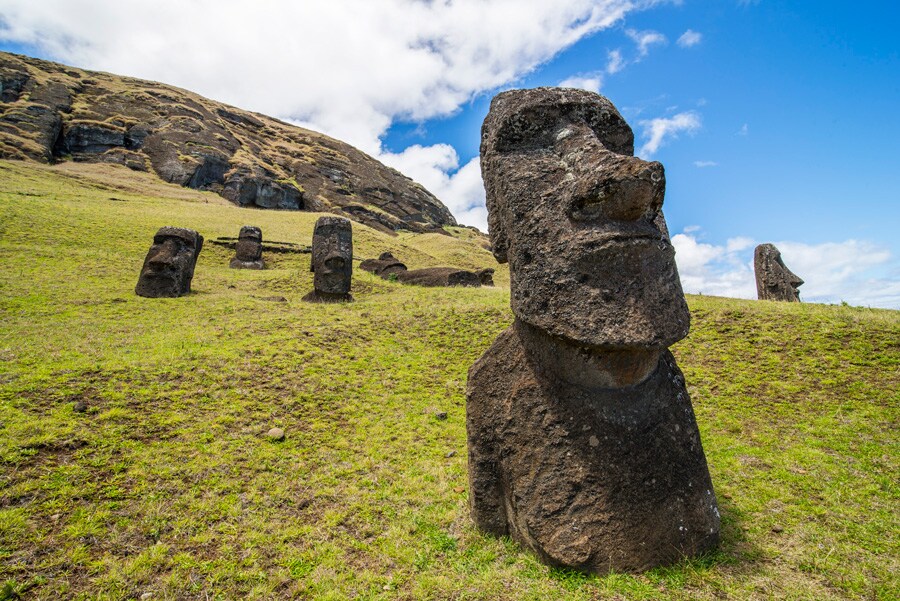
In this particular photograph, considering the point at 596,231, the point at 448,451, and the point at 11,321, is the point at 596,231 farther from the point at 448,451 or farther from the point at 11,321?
the point at 11,321

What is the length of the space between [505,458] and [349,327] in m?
7.61

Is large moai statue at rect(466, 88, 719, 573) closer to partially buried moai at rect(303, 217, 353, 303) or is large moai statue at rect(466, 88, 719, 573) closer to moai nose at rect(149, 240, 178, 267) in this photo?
partially buried moai at rect(303, 217, 353, 303)

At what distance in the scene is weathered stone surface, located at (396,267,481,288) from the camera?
2023cm

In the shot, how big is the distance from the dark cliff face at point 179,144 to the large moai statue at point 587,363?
222ft

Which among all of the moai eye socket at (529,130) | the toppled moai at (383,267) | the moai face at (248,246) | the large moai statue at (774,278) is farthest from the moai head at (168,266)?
the large moai statue at (774,278)

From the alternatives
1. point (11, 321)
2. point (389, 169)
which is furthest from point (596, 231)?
point (389, 169)

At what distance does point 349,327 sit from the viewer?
10727 mm

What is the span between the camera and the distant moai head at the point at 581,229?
118 inches

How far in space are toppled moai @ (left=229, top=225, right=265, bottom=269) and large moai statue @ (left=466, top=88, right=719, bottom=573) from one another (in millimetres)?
21442

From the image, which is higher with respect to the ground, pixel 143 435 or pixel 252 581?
pixel 143 435

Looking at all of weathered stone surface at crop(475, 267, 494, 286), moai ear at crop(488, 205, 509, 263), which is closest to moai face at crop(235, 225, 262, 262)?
weathered stone surface at crop(475, 267, 494, 286)

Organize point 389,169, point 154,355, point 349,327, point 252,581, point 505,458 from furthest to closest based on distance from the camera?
point 389,169
point 349,327
point 154,355
point 505,458
point 252,581

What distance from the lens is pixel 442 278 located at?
20.4 m

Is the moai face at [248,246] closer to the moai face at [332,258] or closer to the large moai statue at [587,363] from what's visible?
the moai face at [332,258]
